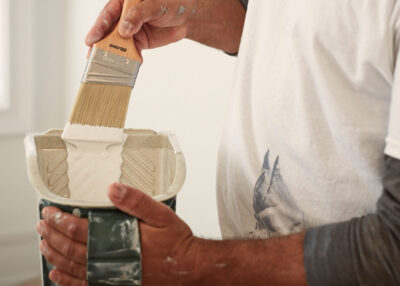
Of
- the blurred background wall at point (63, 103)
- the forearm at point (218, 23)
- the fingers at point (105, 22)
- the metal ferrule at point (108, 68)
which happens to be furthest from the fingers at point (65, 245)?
the blurred background wall at point (63, 103)

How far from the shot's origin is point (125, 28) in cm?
93

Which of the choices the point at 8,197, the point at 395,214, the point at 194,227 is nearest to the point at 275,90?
the point at 395,214

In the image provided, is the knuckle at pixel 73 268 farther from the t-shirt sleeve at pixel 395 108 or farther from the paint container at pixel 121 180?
the t-shirt sleeve at pixel 395 108

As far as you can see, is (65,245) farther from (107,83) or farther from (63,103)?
(63,103)

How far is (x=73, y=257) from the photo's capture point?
2.38 feet

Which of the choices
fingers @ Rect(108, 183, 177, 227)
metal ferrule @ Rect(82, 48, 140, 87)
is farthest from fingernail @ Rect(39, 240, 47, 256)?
metal ferrule @ Rect(82, 48, 140, 87)

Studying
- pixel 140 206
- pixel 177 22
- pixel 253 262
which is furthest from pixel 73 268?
pixel 177 22

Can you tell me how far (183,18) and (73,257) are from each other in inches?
22.3

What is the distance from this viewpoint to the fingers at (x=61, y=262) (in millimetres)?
731

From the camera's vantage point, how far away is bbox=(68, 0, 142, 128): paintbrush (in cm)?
90

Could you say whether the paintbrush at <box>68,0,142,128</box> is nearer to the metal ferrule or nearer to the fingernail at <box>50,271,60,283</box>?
the metal ferrule

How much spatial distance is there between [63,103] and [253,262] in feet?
5.36

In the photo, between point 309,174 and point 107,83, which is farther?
point 107,83

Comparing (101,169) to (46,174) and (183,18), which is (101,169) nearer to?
(46,174)
